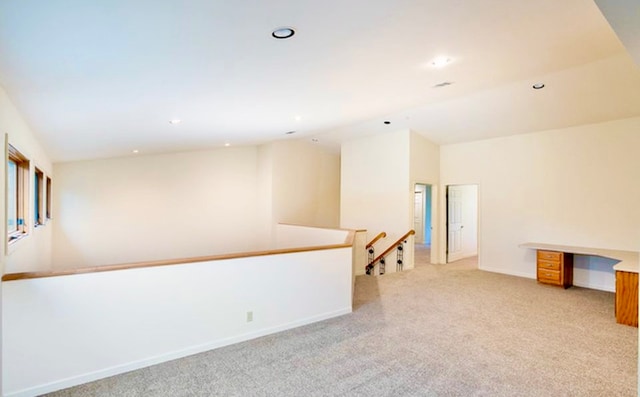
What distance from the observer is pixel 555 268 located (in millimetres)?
5773

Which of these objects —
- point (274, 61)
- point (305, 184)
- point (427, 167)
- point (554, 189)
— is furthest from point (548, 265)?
point (274, 61)

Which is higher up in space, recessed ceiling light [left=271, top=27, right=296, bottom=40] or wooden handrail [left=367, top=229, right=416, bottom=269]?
recessed ceiling light [left=271, top=27, right=296, bottom=40]

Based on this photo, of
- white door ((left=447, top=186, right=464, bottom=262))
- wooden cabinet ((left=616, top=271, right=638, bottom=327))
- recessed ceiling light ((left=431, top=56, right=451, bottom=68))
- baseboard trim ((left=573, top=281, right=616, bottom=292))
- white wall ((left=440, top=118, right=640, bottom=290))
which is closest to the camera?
recessed ceiling light ((left=431, top=56, right=451, bottom=68))

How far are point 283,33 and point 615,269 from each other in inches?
190

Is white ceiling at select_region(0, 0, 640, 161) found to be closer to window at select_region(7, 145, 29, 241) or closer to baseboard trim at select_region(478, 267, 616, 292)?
window at select_region(7, 145, 29, 241)

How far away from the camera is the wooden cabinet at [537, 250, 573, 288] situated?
5.71m

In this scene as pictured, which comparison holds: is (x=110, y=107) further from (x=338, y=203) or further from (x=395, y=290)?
(x=338, y=203)

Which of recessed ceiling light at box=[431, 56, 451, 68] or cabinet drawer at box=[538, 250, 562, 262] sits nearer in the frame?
recessed ceiling light at box=[431, 56, 451, 68]

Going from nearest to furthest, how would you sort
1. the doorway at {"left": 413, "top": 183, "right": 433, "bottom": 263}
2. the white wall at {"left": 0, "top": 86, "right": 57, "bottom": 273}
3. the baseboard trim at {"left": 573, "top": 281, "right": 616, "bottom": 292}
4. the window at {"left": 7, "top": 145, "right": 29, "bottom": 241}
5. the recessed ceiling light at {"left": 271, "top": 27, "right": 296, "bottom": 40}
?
the recessed ceiling light at {"left": 271, "top": 27, "right": 296, "bottom": 40} < the white wall at {"left": 0, "top": 86, "right": 57, "bottom": 273} < the window at {"left": 7, "top": 145, "right": 29, "bottom": 241} < the baseboard trim at {"left": 573, "top": 281, "right": 616, "bottom": 292} < the doorway at {"left": 413, "top": 183, "right": 433, "bottom": 263}

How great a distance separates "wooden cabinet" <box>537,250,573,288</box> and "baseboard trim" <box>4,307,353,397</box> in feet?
14.0

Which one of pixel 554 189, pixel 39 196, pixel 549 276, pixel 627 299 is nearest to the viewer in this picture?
pixel 627 299

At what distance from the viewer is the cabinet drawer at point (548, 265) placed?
576cm

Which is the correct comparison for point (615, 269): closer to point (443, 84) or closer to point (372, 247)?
point (443, 84)

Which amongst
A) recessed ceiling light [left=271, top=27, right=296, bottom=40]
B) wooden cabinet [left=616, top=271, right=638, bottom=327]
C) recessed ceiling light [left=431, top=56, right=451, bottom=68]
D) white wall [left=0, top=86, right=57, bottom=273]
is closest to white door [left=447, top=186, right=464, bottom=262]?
wooden cabinet [left=616, top=271, right=638, bottom=327]
